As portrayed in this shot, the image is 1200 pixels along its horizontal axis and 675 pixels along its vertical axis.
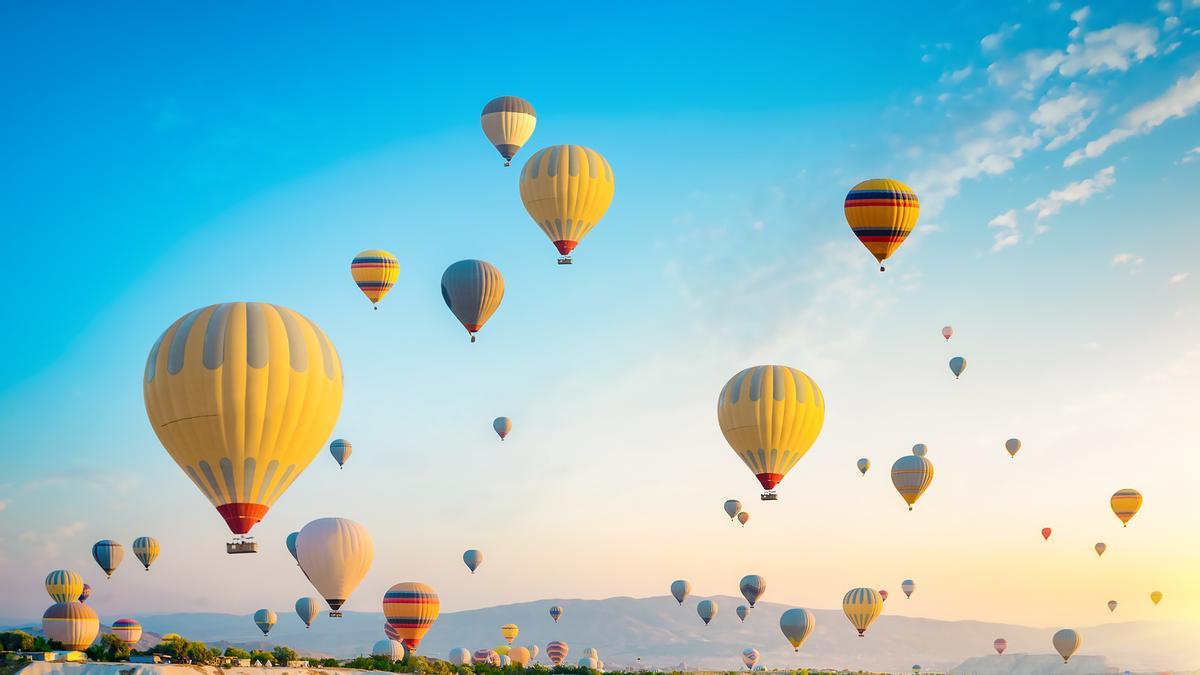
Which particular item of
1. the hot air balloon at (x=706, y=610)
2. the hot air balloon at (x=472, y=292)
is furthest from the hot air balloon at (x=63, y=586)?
the hot air balloon at (x=706, y=610)

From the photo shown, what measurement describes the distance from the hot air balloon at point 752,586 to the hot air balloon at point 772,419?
50199mm

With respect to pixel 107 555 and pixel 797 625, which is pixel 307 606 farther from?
pixel 797 625

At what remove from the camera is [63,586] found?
103m

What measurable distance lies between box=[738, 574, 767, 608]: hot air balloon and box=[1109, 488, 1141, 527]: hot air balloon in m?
28.4

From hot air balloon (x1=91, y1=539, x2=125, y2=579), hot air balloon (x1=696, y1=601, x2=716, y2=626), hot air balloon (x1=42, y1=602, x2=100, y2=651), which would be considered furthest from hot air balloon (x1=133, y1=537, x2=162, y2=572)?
hot air balloon (x1=696, y1=601, x2=716, y2=626)

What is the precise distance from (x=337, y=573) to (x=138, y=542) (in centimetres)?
3595

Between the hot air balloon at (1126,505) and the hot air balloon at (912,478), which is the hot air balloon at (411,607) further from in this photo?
the hot air balloon at (1126,505)

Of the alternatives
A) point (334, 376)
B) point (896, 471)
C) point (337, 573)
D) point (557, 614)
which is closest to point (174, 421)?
point (334, 376)

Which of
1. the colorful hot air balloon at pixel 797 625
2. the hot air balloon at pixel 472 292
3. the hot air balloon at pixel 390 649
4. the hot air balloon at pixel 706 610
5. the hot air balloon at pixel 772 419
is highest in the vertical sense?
the hot air balloon at pixel 472 292

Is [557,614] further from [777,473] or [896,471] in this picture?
[777,473]

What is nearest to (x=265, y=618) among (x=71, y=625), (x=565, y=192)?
(x=71, y=625)

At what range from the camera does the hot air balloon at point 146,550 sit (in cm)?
10131

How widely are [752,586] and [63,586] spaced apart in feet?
176

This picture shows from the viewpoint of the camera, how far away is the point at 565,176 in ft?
230
